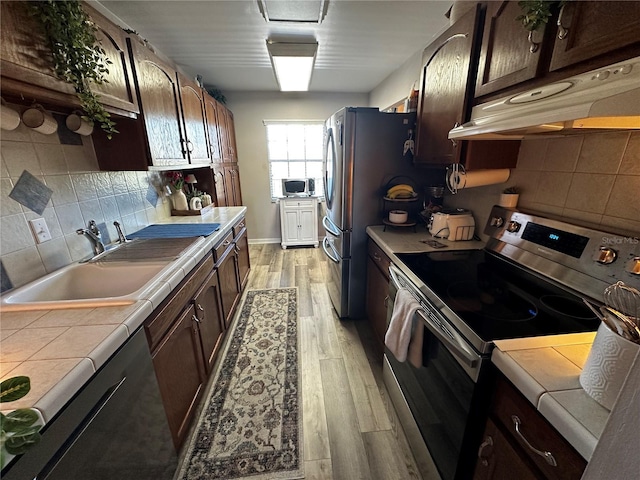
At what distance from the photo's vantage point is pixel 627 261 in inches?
34.7

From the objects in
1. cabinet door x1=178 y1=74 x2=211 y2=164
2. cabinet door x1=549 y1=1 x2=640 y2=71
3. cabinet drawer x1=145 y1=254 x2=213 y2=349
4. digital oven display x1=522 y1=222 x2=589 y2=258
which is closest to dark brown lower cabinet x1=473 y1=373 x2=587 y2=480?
digital oven display x1=522 y1=222 x2=589 y2=258

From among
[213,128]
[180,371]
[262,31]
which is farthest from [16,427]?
[213,128]

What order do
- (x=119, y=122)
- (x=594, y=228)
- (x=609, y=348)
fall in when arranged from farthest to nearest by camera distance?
(x=119, y=122) → (x=594, y=228) → (x=609, y=348)

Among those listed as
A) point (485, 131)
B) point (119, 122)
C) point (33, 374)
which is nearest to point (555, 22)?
point (485, 131)

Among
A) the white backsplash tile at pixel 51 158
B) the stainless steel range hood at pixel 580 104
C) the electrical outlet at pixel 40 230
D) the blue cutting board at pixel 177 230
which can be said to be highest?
the stainless steel range hood at pixel 580 104

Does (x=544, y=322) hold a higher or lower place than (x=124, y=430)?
higher

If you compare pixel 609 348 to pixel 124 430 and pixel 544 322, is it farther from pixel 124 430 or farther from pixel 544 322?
pixel 124 430

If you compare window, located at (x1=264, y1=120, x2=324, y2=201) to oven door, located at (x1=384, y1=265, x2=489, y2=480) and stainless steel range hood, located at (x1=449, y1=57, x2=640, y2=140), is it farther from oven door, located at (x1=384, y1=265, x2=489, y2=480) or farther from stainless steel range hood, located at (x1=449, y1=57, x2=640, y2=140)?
stainless steel range hood, located at (x1=449, y1=57, x2=640, y2=140)

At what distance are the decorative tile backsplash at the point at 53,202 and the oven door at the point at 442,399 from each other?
1.70m

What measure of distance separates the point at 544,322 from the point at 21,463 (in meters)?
1.39

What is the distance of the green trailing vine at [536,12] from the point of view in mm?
842

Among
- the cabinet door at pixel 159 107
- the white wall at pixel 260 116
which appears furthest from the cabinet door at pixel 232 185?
the cabinet door at pixel 159 107

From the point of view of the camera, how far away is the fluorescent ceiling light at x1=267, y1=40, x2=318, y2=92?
7.48 ft

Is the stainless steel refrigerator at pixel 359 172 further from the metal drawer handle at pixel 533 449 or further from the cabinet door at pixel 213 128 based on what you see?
the metal drawer handle at pixel 533 449
